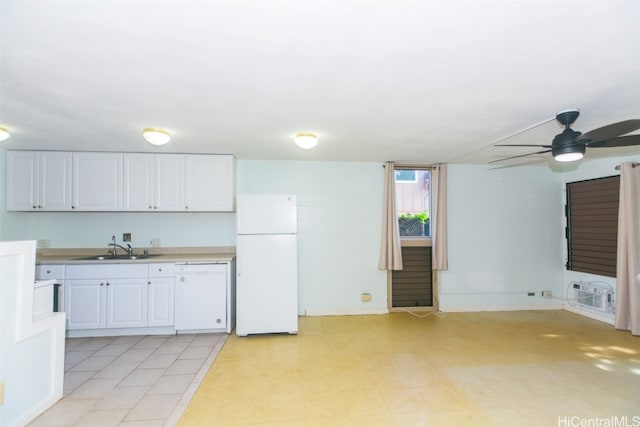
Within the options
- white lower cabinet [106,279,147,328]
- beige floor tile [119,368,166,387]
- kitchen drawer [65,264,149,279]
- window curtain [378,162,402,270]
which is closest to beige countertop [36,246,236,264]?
kitchen drawer [65,264,149,279]

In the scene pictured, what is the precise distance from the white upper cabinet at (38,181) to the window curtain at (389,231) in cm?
429

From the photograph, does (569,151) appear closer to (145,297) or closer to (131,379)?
(131,379)

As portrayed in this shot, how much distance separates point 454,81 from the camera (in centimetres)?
191

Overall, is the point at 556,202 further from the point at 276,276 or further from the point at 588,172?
the point at 276,276

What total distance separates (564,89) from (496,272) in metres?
3.39

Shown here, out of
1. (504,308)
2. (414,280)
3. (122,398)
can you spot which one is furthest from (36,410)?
(504,308)

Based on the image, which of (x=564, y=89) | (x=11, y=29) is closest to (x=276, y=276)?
(x=11, y=29)

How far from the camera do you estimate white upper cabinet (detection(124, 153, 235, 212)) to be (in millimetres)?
3762

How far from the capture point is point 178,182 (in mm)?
Result: 3818

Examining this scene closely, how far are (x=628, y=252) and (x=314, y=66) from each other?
4.58 m

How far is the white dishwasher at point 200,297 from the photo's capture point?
3533 mm

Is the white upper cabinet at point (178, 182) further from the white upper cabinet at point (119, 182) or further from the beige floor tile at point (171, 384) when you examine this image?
the beige floor tile at point (171, 384)

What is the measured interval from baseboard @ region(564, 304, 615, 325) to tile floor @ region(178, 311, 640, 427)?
0.23m

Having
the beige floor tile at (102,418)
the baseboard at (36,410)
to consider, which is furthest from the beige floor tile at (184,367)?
the baseboard at (36,410)
